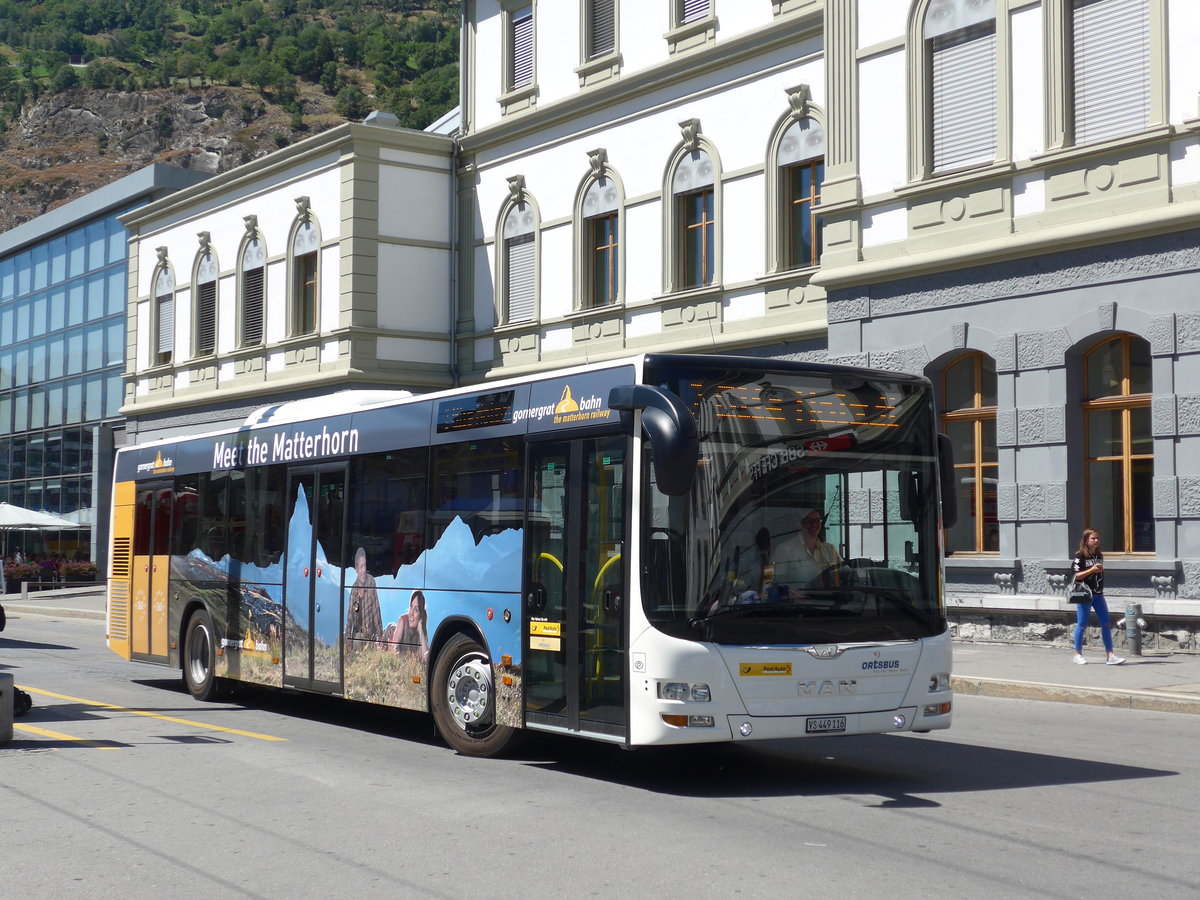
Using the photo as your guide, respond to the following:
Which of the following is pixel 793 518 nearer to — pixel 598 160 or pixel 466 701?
pixel 466 701

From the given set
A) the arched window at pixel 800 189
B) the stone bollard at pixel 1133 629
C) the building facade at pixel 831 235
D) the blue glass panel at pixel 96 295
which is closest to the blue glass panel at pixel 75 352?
the blue glass panel at pixel 96 295

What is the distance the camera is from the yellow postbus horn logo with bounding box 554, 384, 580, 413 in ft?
34.4

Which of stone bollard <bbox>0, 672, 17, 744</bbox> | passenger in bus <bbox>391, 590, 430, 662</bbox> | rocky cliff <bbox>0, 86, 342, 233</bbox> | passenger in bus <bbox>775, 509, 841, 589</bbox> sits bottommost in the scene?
stone bollard <bbox>0, 672, 17, 744</bbox>

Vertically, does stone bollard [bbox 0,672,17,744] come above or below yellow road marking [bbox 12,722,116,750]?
above

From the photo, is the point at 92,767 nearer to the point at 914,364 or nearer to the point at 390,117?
the point at 914,364

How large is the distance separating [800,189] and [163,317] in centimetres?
2174

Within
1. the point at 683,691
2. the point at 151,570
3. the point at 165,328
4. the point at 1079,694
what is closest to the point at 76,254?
the point at 165,328

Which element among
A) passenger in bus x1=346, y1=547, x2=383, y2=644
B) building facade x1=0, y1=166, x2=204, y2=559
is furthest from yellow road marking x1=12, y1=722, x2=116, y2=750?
building facade x1=0, y1=166, x2=204, y2=559

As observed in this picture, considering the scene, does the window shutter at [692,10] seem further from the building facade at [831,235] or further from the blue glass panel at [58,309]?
the blue glass panel at [58,309]

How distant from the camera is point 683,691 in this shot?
9.41m

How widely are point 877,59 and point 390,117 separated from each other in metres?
15.8

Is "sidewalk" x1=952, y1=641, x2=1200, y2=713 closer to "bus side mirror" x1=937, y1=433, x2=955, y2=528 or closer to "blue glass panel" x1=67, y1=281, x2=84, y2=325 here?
"bus side mirror" x1=937, y1=433, x2=955, y2=528

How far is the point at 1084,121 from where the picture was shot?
A: 19250mm

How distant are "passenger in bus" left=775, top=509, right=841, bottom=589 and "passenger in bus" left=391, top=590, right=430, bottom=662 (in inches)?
135
